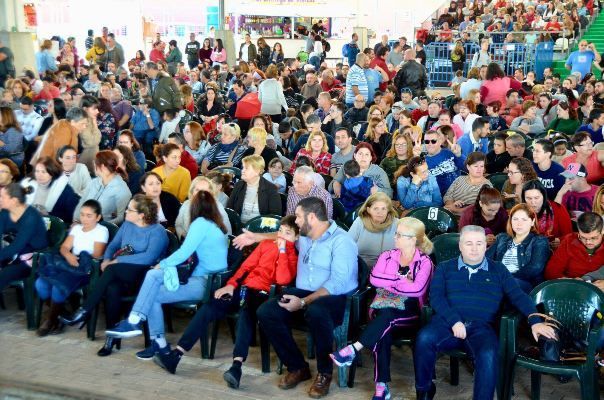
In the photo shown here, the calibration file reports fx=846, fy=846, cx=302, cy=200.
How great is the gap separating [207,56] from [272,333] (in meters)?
15.6

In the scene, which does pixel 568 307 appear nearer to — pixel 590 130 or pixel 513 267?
pixel 513 267

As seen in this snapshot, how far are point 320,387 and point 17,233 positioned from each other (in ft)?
9.79

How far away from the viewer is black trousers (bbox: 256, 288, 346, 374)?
5.39 meters

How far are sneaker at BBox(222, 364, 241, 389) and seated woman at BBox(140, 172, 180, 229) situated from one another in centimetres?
181


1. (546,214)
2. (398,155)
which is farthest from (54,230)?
(546,214)

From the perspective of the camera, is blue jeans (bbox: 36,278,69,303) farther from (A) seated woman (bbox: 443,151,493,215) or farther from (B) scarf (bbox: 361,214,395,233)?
(A) seated woman (bbox: 443,151,493,215)

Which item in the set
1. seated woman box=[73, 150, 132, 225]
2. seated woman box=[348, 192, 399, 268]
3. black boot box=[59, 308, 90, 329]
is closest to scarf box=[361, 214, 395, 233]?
seated woman box=[348, 192, 399, 268]

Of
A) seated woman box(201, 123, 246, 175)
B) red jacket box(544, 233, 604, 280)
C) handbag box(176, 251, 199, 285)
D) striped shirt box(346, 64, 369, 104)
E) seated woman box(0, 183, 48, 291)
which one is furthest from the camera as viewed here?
striped shirt box(346, 64, 369, 104)

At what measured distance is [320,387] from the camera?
17.5ft

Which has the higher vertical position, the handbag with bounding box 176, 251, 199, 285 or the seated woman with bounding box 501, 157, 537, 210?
the seated woman with bounding box 501, 157, 537, 210

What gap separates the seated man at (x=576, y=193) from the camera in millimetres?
7027

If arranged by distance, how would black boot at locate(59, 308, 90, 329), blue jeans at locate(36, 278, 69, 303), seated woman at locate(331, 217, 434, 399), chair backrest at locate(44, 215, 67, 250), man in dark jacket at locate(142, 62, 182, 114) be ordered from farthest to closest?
man in dark jacket at locate(142, 62, 182, 114) → chair backrest at locate(44, 215, 67, 250) → blue jeans at locate(36, 278, 69, 303) → black boot at locate(59, 308, 90, 329) → seated woman at locate(331, 217, 434, 399)

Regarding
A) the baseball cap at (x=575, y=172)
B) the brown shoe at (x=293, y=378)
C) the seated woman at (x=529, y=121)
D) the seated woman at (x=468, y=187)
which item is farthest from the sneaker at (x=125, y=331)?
the seated woman at (x=529, y=121)

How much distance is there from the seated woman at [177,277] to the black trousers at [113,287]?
0.25m
